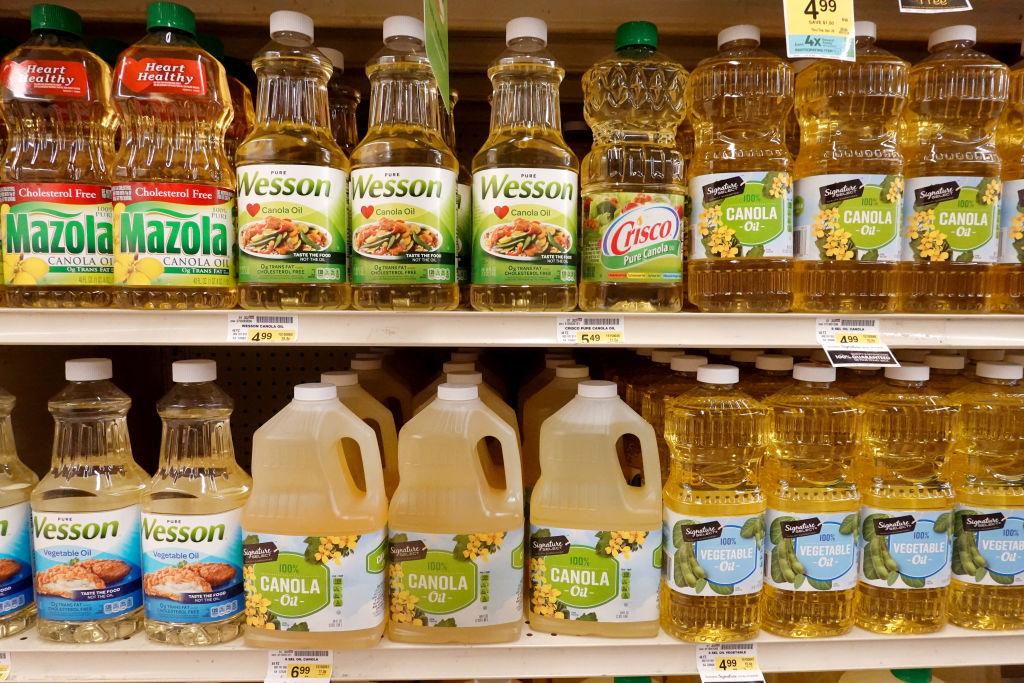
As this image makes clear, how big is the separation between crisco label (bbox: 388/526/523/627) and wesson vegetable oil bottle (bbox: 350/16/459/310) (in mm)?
439

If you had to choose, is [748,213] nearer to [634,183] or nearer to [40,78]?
[634,183]

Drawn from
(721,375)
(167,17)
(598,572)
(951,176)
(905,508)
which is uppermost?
(167,17)

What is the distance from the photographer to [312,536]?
1.13 metres

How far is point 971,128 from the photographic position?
4.25 feet

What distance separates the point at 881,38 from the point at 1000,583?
4.11 feet

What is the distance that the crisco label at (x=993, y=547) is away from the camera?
1257 mm

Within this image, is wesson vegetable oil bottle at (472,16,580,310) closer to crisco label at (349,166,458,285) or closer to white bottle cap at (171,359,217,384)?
crisco label at (349,166,458,285)

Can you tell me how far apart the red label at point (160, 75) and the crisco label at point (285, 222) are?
200mm

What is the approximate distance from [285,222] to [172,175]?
0.94 ft

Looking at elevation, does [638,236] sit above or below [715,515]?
above

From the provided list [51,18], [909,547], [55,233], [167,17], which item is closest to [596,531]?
[909,547]

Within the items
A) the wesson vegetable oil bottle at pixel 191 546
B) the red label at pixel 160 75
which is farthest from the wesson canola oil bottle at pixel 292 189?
the wesson vegetable oil bottle at pixel 191 546

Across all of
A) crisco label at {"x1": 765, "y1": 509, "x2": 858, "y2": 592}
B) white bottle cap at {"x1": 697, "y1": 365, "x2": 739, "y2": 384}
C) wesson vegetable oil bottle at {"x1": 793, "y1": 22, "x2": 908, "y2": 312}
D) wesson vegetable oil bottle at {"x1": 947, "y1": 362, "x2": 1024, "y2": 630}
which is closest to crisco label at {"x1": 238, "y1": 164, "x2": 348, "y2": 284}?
white bottle cap at {"x1": 697, "y1": 365, "x2": 739, "y2": 384}

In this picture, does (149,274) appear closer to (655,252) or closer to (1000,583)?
(655,252)
